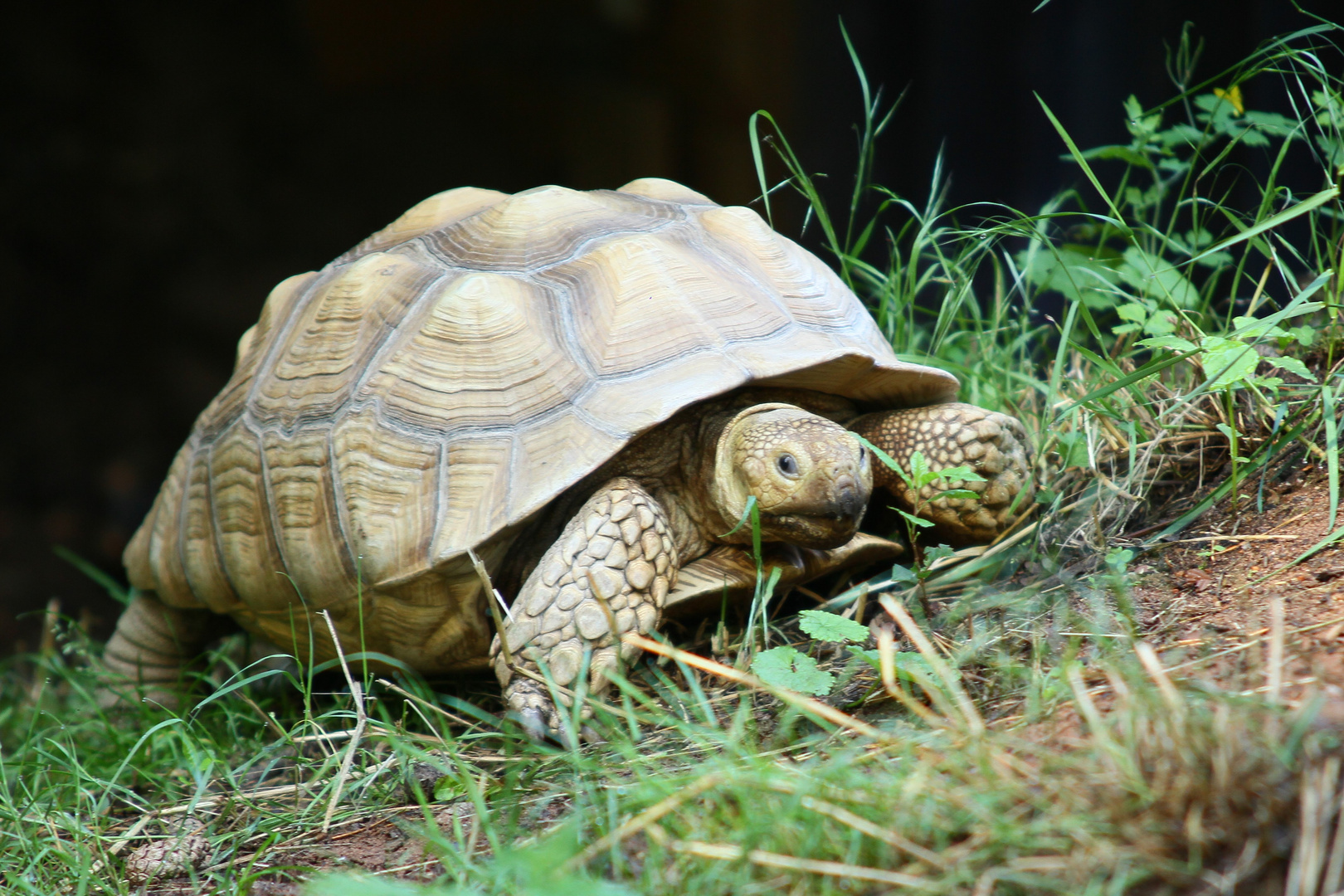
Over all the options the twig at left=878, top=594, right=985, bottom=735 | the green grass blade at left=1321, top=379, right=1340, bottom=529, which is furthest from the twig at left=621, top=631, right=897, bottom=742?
the green grass blade at left=1321, top=379, right=1340, bottom=529

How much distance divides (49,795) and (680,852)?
167 centimetres

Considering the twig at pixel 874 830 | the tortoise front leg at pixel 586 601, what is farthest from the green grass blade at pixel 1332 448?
the tortoise front leg at pixel 586 601

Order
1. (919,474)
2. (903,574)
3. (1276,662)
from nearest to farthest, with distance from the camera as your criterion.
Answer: (1276,662) → (919,474) → (903,574)

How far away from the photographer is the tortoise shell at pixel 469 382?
1974 millimetres

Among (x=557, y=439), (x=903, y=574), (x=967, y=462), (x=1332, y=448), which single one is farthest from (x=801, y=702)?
(x=1332, y=448)

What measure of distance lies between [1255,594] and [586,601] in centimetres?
125

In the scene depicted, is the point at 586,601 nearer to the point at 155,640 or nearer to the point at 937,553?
the point at 937,553

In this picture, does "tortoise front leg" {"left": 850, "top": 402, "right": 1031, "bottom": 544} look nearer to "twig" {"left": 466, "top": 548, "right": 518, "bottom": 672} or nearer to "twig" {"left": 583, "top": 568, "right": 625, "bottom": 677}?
Result: "twig" {"left": 583, "top": 568, "right": 625, "bottom": 677}

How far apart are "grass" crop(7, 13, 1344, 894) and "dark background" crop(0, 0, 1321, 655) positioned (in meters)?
1.64

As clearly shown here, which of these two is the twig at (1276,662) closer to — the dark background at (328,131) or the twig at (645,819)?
the twig at (645,819)

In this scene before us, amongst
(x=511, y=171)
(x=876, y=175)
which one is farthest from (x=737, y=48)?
(x=511, y=171)

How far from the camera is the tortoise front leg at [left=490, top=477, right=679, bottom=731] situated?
71.6 inches

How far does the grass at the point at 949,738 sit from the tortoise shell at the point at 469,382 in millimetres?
279

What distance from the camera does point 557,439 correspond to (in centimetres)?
195
